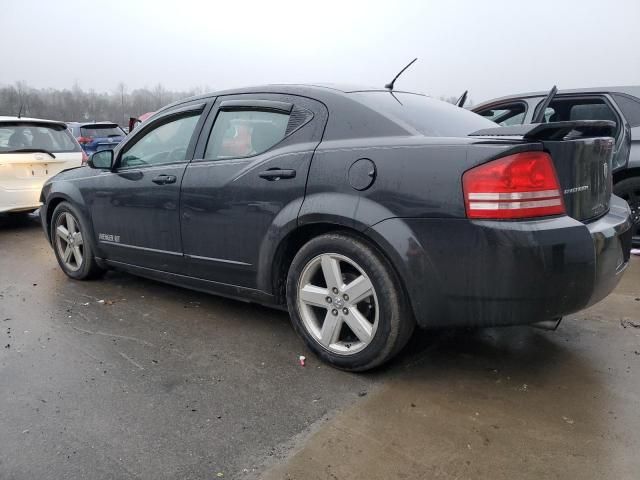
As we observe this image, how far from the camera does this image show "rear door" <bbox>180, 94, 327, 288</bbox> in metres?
3.03

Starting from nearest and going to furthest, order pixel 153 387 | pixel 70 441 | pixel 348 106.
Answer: pixel 70 441 < pixel 153 387 < pixel 348 106

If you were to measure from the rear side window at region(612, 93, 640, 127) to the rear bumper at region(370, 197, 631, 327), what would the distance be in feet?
11.0

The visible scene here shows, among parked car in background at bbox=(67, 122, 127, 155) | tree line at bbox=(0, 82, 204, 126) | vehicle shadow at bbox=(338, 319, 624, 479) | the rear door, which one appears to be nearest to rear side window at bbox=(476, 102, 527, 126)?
vehicle shadow at bbox=(338, 319, 624, 479)

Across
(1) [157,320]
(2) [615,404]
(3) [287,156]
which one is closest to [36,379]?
(1) [157,320]

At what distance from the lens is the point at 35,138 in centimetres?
733

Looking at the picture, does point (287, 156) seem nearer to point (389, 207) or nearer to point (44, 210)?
point (389, 207)

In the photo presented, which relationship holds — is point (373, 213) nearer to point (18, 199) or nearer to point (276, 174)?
point (276, 174)

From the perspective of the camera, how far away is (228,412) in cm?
254

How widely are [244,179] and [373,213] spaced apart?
0.94 metres

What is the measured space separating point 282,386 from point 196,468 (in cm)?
74

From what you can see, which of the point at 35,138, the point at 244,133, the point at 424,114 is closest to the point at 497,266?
the point at 424,114

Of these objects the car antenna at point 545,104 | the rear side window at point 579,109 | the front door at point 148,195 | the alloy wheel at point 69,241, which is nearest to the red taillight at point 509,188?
the car antenna at point 545,104

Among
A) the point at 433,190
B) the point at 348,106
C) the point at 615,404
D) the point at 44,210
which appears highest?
the point at 348,106

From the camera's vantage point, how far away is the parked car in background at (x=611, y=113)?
5.21 meters
